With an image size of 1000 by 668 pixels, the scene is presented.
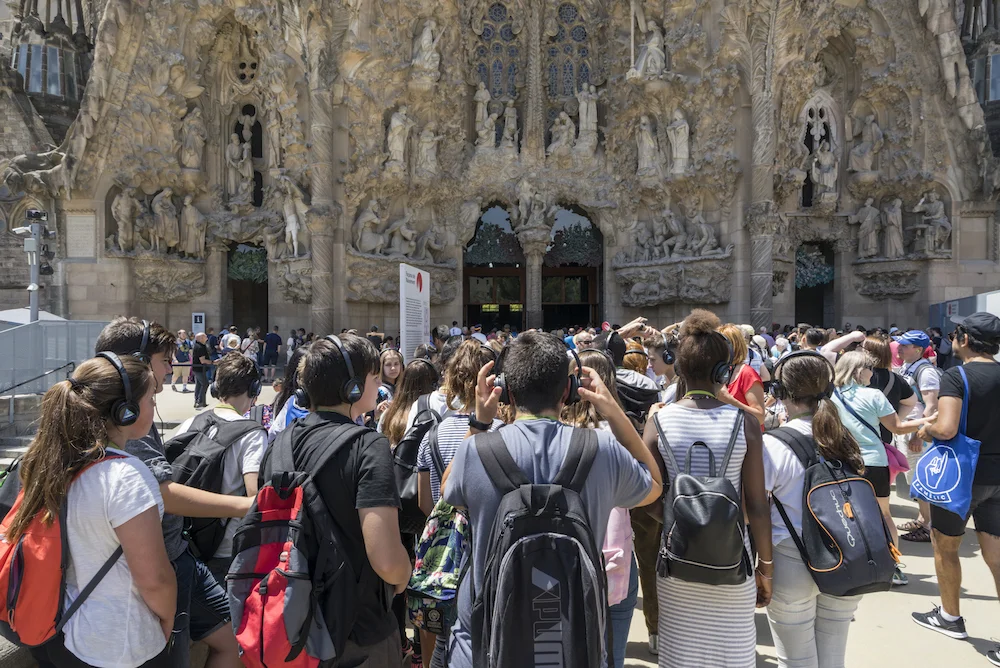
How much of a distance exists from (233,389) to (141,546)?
122cm

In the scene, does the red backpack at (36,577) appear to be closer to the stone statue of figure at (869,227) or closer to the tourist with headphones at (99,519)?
the tourist with headphones at (99,519)

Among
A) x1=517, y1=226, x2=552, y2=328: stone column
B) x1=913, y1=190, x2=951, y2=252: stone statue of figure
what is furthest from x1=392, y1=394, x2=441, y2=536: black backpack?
x1=913, y1=190, x2=951, y2=252: stone statue of figure

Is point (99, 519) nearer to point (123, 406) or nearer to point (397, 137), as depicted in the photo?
point (123, 406)

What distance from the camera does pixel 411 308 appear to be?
9125 mm

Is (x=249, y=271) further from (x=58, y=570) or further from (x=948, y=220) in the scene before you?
(x=948, y=220)

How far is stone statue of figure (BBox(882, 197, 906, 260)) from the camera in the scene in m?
19.4

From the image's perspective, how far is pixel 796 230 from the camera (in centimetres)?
1995

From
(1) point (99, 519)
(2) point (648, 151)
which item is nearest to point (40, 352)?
(1) point (99, 519)

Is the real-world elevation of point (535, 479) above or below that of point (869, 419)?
above

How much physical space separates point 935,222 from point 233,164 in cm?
2034

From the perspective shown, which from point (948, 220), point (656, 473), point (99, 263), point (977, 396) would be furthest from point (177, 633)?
point (948, 220)

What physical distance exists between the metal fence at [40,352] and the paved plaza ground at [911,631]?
8436mm

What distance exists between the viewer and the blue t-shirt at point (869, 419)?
4.11 meters

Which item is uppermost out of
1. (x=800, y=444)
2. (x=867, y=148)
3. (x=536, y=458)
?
(x=867, y=148)
